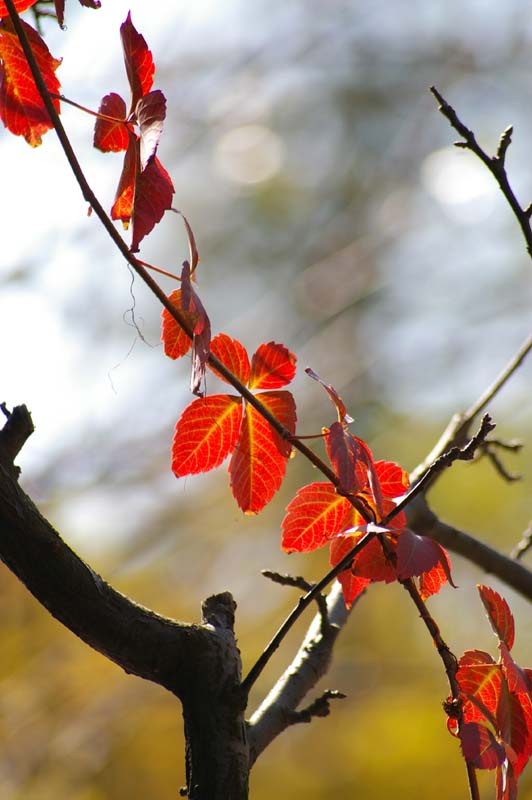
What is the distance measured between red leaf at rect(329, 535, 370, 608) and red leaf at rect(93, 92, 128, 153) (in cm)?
29

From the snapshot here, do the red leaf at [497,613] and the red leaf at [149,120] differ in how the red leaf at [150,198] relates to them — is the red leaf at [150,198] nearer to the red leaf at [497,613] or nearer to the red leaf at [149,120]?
the red leaf at [149,120]

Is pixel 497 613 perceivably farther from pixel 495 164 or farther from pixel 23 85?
pixel 23 85

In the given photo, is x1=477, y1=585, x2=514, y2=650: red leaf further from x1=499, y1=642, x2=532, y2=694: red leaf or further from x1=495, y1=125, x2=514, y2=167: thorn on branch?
x1=495, y1=125, x2=514, y2=167: thorn on branch

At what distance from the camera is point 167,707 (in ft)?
7.39

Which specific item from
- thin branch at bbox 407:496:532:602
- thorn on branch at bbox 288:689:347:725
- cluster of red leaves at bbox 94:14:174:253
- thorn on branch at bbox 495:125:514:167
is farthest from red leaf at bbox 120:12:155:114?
thin branch at bbox 407:496:532:602

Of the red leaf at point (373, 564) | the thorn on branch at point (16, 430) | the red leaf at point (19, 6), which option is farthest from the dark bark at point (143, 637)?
the red leaf at point (19, 6)

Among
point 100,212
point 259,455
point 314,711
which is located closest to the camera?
point 100,212

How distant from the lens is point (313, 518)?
514 mm

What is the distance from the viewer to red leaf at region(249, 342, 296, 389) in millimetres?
517

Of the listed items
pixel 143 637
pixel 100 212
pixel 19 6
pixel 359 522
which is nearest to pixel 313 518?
pixel 359 522

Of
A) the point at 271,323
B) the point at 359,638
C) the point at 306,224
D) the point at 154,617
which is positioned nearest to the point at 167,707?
the point at 359,638

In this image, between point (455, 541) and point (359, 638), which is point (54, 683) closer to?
point (359, 638)

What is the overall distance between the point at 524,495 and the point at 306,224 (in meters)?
1.77

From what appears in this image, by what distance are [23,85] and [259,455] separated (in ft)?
0.91
